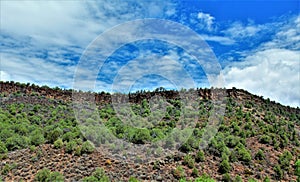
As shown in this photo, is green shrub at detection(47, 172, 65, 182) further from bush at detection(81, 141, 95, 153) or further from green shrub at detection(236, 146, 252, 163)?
green shrub at detection(236, 146, 252, 163)

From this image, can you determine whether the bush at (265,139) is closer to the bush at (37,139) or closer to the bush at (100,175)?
the bush at (100,175)

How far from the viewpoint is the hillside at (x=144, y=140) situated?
21.4 metres

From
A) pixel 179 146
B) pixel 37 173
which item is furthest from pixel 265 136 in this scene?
pixel 37 173

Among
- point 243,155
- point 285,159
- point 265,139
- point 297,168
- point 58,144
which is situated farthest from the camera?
point 265,139

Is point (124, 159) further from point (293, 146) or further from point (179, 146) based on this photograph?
point (293, 146)

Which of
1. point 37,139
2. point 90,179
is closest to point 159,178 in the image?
point 90,179

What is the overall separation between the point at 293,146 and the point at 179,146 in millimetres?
12833

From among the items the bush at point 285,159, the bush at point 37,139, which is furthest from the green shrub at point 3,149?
the bush at point 285,159

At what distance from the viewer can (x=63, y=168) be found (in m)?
21.3

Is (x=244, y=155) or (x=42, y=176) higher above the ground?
(x=244, y=155)

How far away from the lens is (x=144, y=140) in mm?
25281

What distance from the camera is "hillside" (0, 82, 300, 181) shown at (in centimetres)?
2139

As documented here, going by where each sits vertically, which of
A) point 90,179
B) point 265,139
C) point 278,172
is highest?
point 265,139

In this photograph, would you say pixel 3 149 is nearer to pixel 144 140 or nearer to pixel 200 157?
pixel 144 140
